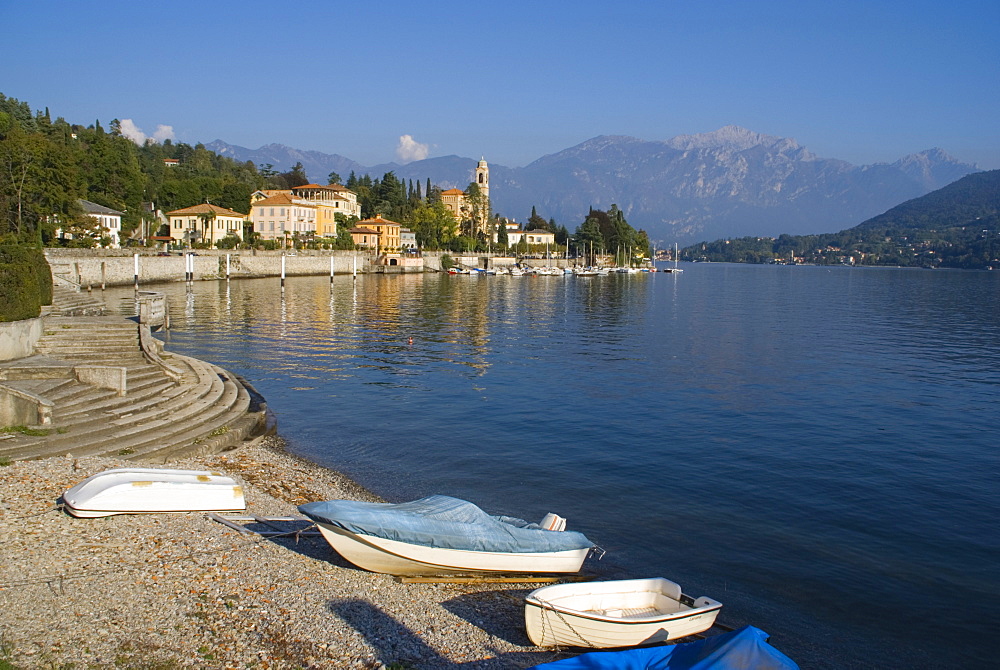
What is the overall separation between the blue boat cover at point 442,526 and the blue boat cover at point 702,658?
3.44 meters

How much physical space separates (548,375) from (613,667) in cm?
2458

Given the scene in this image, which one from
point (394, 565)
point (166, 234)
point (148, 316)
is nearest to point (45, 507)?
point (394, 565)

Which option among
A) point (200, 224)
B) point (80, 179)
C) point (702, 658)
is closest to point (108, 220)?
point (80, 179)

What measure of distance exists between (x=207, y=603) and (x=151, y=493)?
3.42m

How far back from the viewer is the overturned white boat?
35.4ft

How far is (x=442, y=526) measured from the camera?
36.9ft

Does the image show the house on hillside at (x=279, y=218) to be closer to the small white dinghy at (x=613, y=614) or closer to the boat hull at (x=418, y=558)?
the boat hull at (x=418, y=558)

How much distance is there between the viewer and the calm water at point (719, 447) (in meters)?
12.5

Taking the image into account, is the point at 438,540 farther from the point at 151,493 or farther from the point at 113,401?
the point at 113,401

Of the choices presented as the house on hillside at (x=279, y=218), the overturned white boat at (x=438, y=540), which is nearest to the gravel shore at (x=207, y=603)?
the overturned white boat at (x=438, y=540)

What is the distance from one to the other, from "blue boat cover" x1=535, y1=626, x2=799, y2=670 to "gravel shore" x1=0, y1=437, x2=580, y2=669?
1.39 metres

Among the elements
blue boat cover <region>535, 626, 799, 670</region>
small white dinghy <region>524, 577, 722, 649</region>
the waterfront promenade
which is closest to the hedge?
the waterfront promenade

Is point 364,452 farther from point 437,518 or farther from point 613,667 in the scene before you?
point 613,667

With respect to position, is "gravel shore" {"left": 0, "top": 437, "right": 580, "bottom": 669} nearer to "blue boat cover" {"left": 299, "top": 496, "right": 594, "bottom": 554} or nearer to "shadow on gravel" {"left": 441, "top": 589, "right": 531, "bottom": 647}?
"shadow on gravel" {"left": 441, "top": 589, "right": 531, "bottom": 647}
